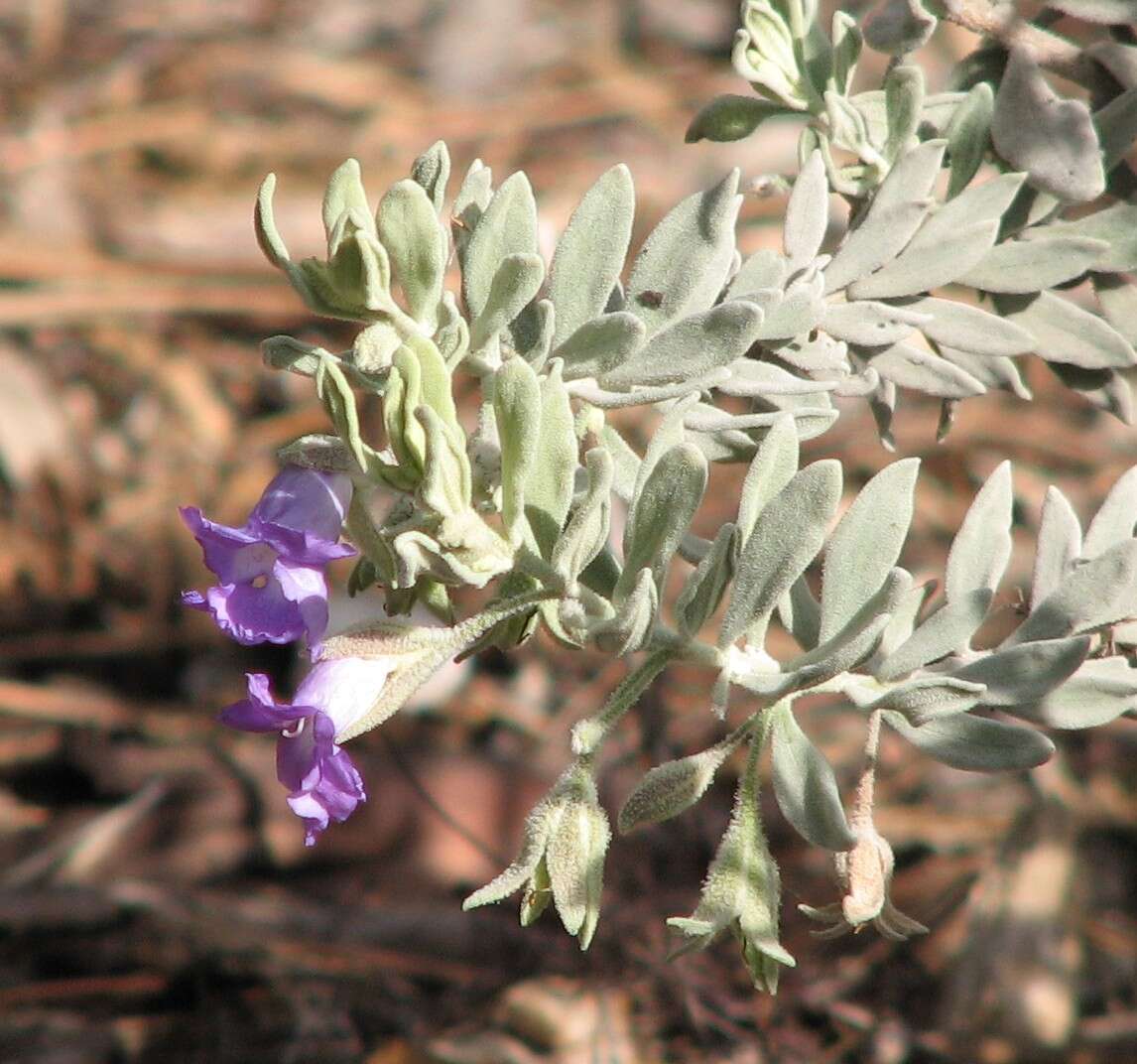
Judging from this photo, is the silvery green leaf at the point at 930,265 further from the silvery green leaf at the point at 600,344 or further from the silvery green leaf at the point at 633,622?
the silvery green leaf at the point at 633,622

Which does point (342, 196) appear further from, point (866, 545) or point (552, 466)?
point (866, 545)

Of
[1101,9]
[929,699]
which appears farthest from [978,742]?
[1101,9]

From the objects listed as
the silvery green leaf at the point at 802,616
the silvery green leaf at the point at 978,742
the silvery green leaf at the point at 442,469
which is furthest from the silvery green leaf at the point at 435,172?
the silvery green leaf at the point at 978,742

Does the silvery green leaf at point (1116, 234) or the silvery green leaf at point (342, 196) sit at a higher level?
the silvery green leaf at point (342, 196)

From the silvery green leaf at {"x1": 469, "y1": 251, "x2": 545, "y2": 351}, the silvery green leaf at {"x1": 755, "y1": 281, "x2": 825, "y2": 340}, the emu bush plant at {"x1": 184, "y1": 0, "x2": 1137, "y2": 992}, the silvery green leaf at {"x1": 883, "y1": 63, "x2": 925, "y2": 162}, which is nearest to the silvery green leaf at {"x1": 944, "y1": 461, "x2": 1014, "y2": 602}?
the emu bush plant at {"x1": 184, "y1": 0, "x2": 1137, "y2": 992}

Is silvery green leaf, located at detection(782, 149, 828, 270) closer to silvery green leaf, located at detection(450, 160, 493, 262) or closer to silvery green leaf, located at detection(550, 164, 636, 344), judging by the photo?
silvery green leaf, located at detection(550, 164, 636, 344)

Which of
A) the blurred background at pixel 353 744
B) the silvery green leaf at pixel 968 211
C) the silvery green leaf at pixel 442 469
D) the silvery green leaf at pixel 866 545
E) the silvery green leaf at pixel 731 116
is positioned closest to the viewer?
the silvery green leaf at pixel 442 469
